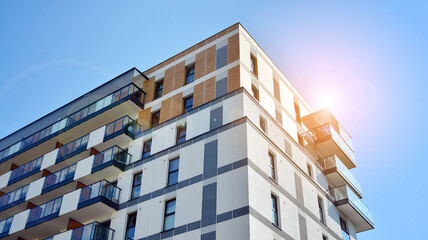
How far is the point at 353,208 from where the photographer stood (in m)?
32.8

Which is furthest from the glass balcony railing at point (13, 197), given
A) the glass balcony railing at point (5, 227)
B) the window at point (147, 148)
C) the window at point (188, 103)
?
the window at point (188, 103)

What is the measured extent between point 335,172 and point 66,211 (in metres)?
18.4

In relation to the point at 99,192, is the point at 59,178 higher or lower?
higher

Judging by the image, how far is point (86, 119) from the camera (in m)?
34.2

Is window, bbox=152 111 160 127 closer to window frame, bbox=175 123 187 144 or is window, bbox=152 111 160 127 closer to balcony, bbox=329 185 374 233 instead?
window frame, bbox=175 123 187 144

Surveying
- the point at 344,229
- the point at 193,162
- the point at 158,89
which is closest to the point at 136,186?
the point at 193,162

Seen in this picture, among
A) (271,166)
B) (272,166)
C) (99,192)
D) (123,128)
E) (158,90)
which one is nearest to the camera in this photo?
(271,166)

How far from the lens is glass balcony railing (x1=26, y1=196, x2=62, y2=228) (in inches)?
1180

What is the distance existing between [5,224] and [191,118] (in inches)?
615

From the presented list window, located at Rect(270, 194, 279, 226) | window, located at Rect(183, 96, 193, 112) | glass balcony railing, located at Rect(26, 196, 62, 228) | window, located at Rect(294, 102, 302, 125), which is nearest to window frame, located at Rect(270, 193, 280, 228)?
window, located at Rect(270, 194, 279, 226)

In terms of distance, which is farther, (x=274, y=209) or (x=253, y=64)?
(x=253, y=64)

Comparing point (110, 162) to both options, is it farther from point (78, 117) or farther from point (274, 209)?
point (274, 209)

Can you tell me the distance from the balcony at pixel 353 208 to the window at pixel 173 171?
1190 cm

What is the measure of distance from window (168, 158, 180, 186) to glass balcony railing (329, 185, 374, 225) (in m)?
11.9
